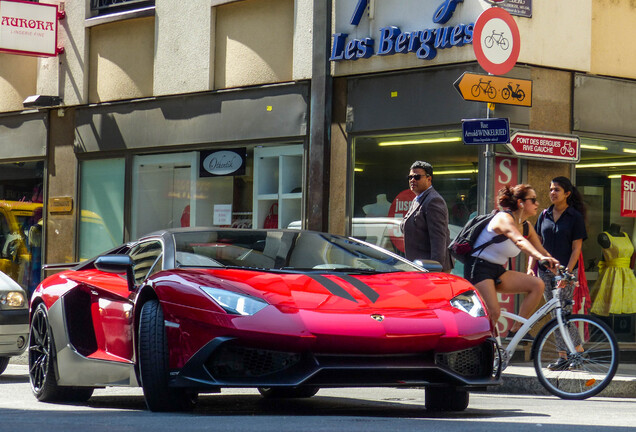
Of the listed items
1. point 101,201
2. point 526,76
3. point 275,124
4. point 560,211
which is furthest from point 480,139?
point 101,201

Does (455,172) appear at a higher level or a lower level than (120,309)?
higher

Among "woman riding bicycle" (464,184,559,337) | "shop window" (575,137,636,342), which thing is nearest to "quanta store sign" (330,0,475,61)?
"shop window" (575,137,636,342)

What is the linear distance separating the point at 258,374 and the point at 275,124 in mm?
9322

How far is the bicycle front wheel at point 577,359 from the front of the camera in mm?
9086

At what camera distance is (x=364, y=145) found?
1458 cm

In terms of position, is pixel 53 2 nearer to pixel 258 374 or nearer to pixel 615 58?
pixel 615 58

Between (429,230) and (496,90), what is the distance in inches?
67.1

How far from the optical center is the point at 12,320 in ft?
36.0

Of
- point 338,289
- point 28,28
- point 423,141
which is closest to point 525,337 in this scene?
point 338,289

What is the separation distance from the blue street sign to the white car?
4529 millimetres

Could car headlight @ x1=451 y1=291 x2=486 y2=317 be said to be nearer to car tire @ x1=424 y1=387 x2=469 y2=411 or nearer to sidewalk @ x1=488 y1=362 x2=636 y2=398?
car tire @ x1=424 y1=387 x2=469 y2=411

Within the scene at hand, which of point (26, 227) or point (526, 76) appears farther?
point (26, 227)

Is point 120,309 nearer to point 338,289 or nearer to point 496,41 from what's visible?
point 338,289

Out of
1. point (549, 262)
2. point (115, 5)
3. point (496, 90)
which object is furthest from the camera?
point (115, 5)
